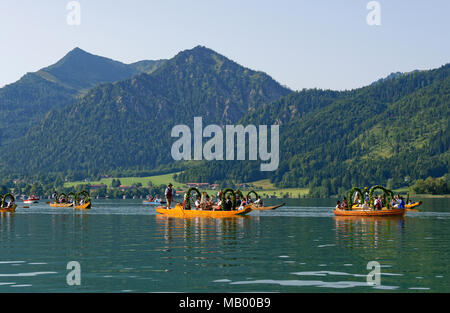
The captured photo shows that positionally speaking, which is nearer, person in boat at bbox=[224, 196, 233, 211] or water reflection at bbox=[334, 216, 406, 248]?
water reflection at bbox=[334, 216, 406, 248]

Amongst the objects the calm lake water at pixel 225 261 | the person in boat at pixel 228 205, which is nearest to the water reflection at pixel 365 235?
the calm lake water at pixel 225 261

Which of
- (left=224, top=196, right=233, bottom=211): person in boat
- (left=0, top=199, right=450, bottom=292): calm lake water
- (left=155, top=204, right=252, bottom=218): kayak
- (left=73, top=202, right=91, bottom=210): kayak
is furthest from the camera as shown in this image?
(left=73, top=202, right=91, bottom=210): kayak

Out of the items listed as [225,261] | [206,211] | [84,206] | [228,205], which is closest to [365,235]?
[225,261]

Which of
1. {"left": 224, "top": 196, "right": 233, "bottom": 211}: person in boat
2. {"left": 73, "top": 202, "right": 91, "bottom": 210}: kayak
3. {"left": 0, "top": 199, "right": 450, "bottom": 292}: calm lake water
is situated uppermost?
{"left": 224, "top": 196, "right": 233, "bottom": 211}: person in boat

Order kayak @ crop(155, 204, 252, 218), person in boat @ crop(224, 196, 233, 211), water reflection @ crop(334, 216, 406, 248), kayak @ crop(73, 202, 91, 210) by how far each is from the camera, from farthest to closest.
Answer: kayak @ crop(73, 202, 91, 210) → person in boat @ crop(224, 196, 233, 211) → kayak @ crop(155, 204, 252, 218) → water reflection @ crop(334, 216, 406, 248)

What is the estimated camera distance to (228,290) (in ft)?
111

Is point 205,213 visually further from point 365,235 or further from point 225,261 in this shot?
point 225,261

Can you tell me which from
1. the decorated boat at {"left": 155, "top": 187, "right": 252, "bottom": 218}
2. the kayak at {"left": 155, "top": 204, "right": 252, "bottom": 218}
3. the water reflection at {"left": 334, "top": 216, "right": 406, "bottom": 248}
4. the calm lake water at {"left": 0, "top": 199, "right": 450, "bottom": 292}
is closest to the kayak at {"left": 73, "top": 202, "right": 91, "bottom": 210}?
the decorated boat at {"left": 155, "top": 187, "right": 252, "bottom": 218}

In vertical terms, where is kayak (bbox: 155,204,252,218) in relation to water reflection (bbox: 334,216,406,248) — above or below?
above

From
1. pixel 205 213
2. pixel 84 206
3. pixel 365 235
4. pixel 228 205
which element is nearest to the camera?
pixel 365 235

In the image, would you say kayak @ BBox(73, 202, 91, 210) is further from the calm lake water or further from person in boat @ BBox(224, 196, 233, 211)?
the calm lake water

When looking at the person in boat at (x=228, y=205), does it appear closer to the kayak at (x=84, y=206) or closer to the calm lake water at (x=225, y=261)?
the calm lake water at (x=225, y=261)

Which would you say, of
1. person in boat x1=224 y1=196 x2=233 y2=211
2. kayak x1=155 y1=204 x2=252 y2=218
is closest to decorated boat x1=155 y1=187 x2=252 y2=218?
kayak x1=155 y1=204 x2=252 y2=218
